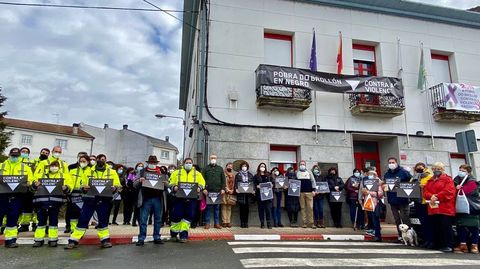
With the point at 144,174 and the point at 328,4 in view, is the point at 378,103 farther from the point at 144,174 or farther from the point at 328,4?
the point at 144,174

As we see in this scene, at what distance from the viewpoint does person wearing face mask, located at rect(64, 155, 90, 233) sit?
7.85m

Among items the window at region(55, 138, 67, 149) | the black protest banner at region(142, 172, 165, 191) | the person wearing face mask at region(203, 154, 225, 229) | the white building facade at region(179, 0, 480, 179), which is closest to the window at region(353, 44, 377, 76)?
the white building facade at region(179, 0, 480, 179)

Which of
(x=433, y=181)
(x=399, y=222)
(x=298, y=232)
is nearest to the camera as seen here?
(x=433, y=181)

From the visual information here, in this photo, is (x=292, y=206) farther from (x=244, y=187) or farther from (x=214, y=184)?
(x=214, y=184)

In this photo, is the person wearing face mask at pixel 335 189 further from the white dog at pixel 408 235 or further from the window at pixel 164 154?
the window at pixel 164 154

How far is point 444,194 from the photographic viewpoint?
24.2ft

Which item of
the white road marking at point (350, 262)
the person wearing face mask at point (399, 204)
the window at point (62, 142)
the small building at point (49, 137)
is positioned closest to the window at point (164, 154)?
the small building at point (49, 137)

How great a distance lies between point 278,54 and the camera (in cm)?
1352

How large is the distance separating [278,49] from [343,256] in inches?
364

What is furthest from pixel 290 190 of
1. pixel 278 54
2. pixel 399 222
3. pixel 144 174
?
pixel 278 54

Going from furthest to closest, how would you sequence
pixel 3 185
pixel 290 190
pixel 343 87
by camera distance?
pixel 343 87, pixel 290 190, pixel 3 185

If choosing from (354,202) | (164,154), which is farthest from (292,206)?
(164,154)

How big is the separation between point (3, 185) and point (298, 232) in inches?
292

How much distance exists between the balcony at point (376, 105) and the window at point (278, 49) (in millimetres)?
3009
